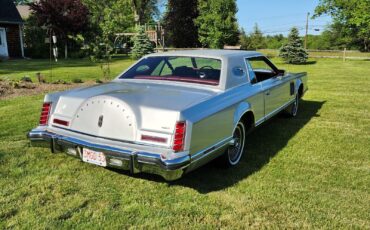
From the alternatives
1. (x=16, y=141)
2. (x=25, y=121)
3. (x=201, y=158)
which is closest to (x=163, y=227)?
(x=201, y=158)

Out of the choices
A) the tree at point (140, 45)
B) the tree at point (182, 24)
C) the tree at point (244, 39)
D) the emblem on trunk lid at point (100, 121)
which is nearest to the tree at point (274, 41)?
the tree at point (244, 39)

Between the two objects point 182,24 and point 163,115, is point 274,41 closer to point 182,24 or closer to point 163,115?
point 182,24

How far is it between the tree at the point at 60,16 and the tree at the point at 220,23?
36.7ft

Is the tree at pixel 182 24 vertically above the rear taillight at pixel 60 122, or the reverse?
the tree at pixel 182 24

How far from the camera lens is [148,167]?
3.29m

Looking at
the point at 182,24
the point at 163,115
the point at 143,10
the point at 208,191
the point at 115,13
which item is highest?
the point at 143,10

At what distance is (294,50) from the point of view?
2228cm

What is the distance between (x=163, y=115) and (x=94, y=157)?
86 centimetres

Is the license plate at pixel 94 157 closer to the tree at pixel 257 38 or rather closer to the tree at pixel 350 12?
the tree at pixel 350 12

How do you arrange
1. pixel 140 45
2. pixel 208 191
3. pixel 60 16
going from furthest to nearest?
pixel 60 16, pixel 140 45, pixel 208 191

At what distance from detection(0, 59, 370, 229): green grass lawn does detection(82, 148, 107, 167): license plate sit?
1.17ft

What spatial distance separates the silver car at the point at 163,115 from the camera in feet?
10.9

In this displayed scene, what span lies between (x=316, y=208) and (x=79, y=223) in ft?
7.31

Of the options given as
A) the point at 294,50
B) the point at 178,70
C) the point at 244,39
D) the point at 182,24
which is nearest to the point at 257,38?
the point at 244,39
